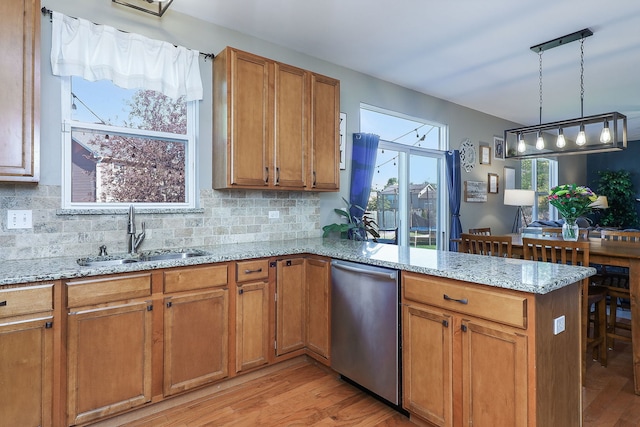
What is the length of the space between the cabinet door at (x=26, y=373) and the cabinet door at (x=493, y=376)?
81.2 inches

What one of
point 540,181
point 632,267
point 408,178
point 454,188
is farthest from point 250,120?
point 540,181

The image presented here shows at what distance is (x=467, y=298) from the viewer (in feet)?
5.69

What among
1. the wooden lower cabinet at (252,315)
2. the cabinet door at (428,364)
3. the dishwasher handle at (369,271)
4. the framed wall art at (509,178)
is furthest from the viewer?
the framed wall art at (509,178)

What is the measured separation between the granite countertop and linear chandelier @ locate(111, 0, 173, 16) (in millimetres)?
1785

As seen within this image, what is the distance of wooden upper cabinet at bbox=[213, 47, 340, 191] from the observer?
8.96 ft

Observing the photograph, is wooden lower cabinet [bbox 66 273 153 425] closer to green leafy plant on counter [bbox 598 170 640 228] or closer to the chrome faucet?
the chrome faucet

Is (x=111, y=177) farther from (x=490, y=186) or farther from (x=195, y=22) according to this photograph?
(x=490, y=186)

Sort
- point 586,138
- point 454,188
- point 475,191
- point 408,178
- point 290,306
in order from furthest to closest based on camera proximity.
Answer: point 475,191 < point 454,188 < point 408,178 < point 586,138 < point 290,306

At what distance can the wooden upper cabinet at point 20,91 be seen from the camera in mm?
1862

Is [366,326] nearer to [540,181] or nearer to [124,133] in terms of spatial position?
[124,133]

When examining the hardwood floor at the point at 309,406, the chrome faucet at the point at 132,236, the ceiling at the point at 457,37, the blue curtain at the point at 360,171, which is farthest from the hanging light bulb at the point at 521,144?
the chrome faucet at the point at 132,236

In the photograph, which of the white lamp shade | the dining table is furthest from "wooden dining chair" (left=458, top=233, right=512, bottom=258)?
the white lamp shade

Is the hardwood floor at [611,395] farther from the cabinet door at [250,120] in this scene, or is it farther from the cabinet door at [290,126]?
the cabinet door at [250,120]

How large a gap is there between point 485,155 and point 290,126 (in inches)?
158
